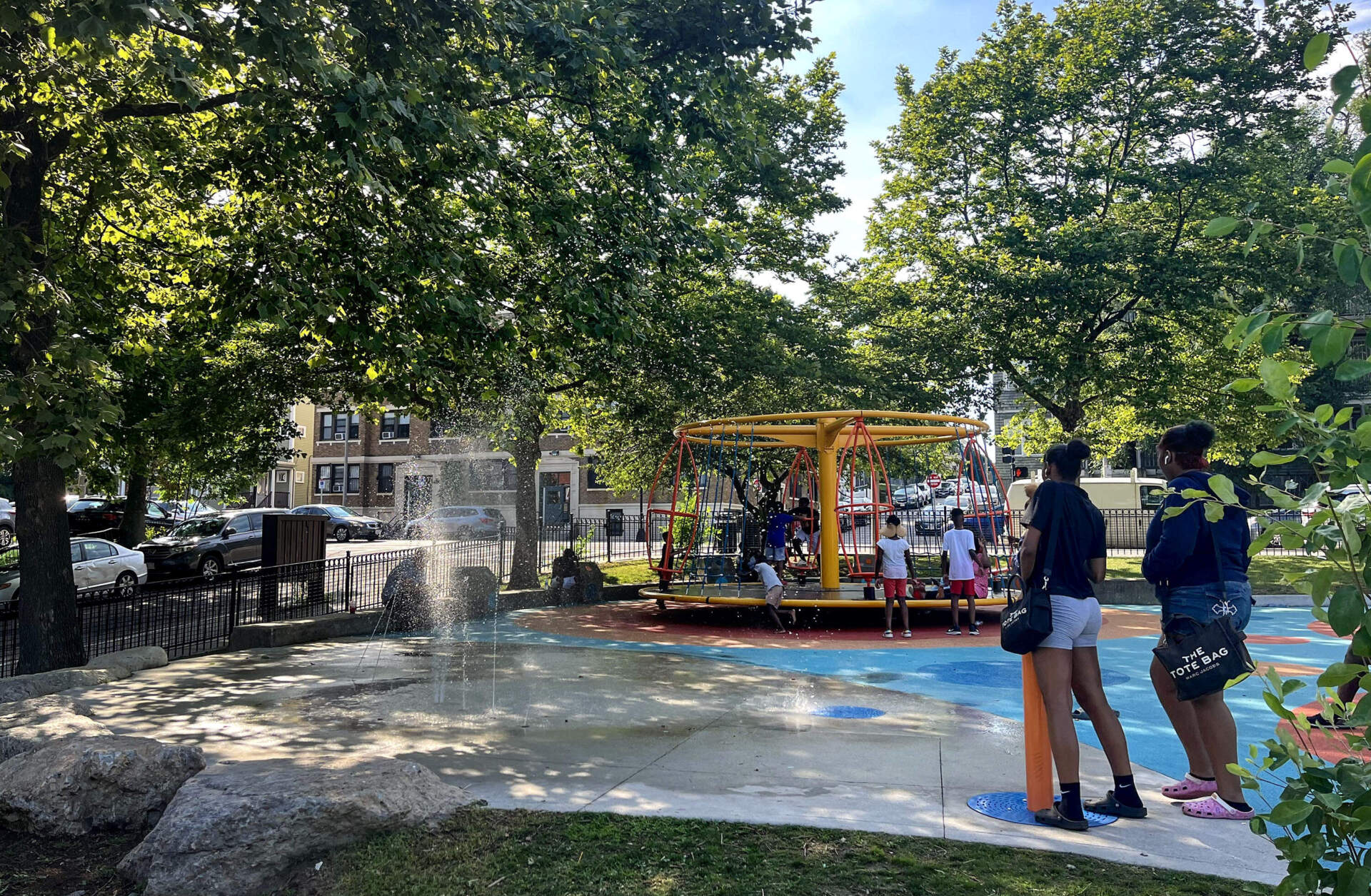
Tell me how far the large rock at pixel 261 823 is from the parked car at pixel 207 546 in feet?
61.9

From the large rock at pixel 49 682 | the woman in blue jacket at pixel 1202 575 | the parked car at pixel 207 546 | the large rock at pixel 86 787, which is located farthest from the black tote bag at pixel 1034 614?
the parked car at pixel 207 546

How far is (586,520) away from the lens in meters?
23.3

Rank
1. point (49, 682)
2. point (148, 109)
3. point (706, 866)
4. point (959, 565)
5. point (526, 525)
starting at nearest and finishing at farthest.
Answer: point (706, 866) → point (49, 682) → point (148, 109) → point (959, 565) → point (526, 525)

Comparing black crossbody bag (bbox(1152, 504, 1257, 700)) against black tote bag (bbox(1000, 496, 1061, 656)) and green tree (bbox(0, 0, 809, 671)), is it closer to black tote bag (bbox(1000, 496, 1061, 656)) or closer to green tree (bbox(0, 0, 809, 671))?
black tote bag (bbox(1000, 496, 1061, 656))

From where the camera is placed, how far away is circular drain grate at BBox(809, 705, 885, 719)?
806 cm

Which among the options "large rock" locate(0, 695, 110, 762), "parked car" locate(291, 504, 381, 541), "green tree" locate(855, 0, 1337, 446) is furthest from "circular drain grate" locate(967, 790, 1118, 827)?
"parked car" locate(291, 504, 381, 541)

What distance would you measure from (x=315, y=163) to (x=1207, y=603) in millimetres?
8867

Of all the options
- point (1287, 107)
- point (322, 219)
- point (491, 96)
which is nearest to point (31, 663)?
point (322, 219)

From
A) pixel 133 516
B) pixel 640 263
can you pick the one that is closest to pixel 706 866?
pixel 640 263

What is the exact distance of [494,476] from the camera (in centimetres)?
2734

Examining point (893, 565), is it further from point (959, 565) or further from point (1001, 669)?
point (1001, 669)

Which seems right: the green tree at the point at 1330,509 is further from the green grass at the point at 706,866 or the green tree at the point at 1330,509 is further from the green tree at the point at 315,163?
the green tree at the point at 315,163

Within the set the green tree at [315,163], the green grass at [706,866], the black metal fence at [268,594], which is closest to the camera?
the green grass at [706,866]

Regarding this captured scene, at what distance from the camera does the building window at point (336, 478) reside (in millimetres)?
54406
